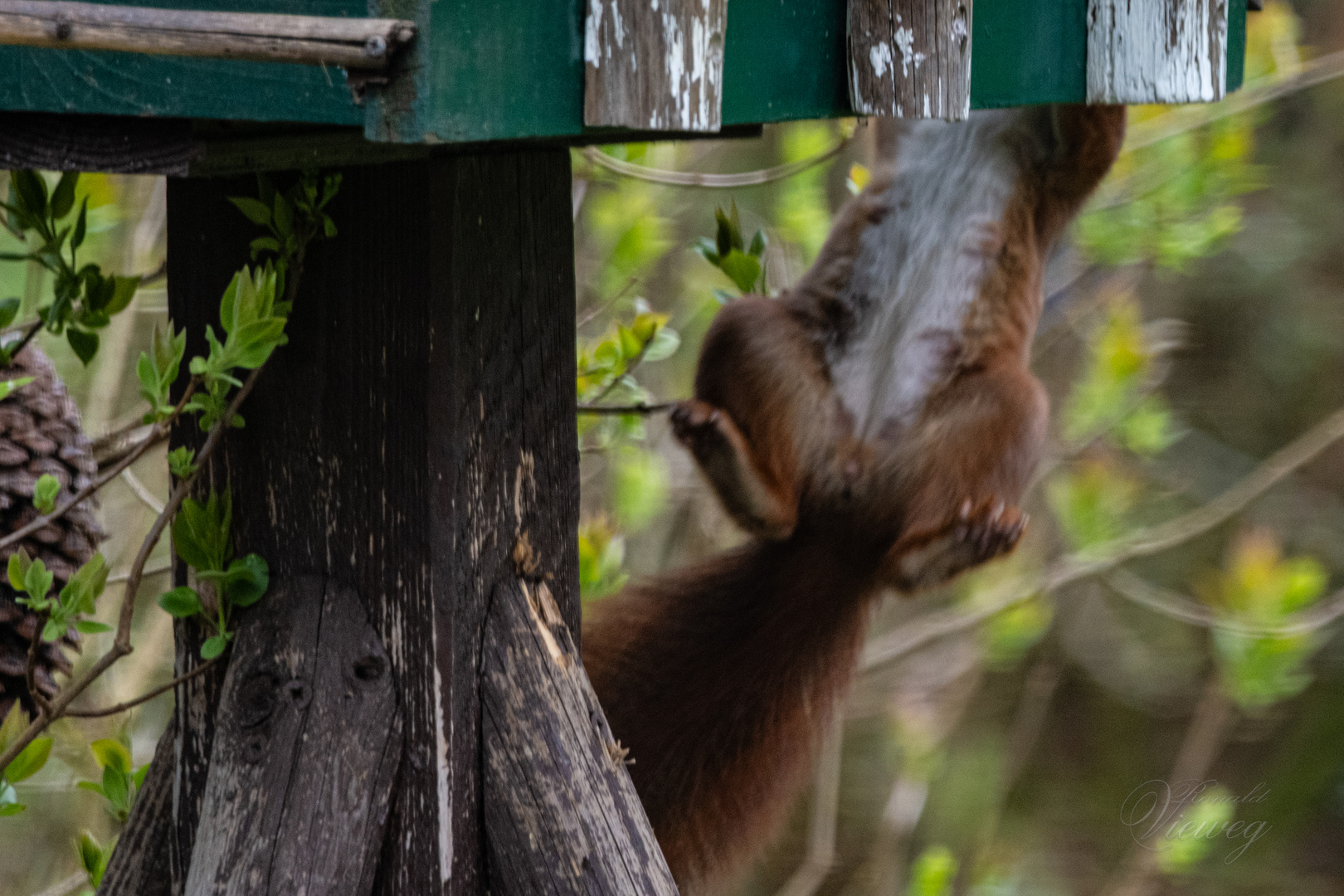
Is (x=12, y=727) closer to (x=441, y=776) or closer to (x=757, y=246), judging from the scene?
(x=441, y=776)

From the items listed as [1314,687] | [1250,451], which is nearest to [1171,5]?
[1250,451]

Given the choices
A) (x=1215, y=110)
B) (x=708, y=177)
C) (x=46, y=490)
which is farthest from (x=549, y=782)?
(x=1215, y=110)

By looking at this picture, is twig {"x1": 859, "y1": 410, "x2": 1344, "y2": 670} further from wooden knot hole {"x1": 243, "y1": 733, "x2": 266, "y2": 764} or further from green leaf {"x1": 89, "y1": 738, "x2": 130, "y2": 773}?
wooden knot hole {"x1": 243, "y1": 733, "x2": 266, "y2": 764}

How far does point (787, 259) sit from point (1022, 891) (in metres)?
1.98

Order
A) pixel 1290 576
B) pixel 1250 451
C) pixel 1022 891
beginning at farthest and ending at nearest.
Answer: pixel 1250 451 < pixel 1022 891 < pixel 1290 576

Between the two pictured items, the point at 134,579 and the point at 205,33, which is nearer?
the point at 205,33

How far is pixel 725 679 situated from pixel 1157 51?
0.75 meters

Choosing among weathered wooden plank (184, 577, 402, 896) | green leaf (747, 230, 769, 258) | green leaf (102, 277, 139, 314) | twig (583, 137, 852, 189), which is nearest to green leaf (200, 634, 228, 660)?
weathered wooden plank (184, 577, 402, 896)

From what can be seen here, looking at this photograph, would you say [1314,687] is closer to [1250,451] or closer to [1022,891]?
[1250,451]

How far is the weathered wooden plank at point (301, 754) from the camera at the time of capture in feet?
3.11

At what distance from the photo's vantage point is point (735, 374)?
5.41 feet

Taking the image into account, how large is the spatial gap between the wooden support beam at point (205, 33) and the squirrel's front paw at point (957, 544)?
0.97m

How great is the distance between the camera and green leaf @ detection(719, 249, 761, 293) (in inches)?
58.7

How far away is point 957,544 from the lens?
1.53m
